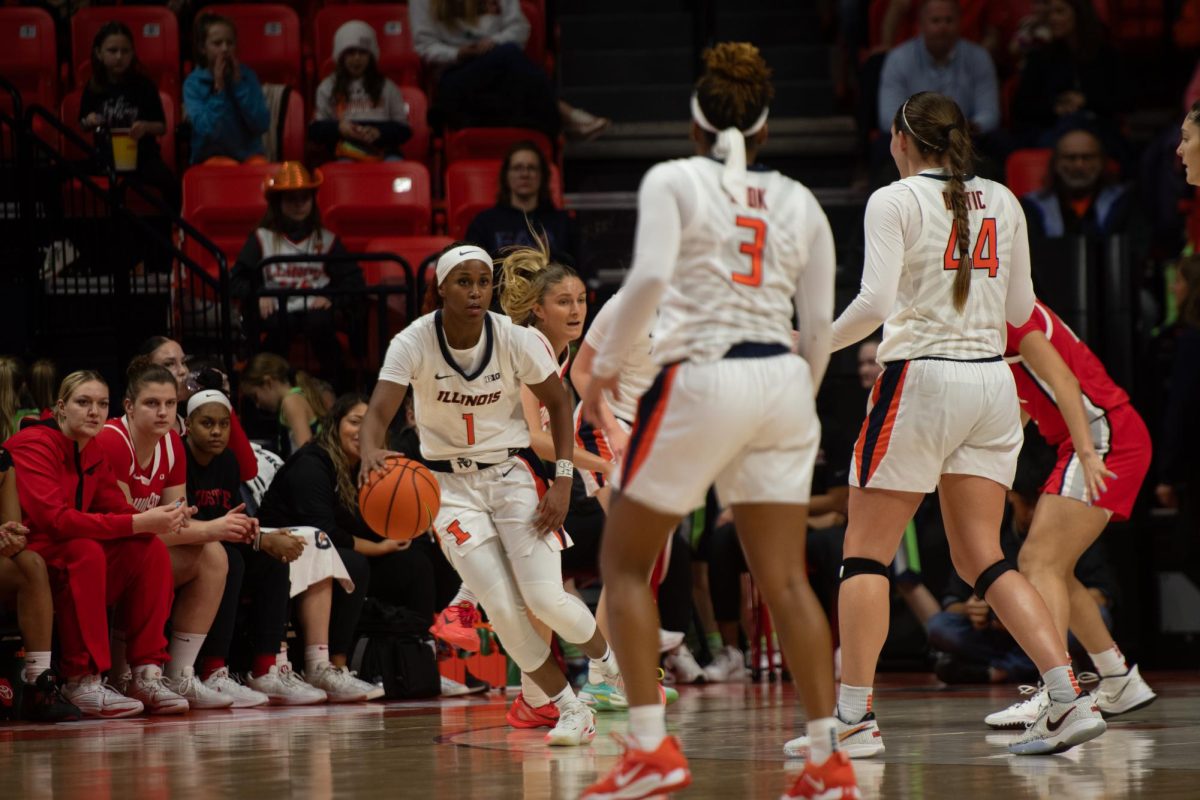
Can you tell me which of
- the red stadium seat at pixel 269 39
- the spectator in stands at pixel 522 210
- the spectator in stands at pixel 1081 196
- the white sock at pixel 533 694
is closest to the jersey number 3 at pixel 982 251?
the white sock at pixel 533 694

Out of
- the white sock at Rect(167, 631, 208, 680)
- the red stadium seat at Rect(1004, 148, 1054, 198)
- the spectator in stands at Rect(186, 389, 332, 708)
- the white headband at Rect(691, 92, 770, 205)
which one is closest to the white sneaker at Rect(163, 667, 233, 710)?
the white sock at Rect(167, 631, 208, 680)

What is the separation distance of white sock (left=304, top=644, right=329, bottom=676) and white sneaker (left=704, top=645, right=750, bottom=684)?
7.15 ft

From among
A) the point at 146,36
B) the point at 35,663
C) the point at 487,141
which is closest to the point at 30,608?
the point at 35,663

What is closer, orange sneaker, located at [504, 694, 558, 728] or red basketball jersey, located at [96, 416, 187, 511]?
orange sneaker, located at [504, 694, 558, 728]

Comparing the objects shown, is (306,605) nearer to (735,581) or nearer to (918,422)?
(735,581)

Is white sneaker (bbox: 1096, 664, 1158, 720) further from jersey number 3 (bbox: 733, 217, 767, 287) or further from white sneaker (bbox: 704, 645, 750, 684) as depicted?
white sneaker (bbox: 704, 645, 750, 684)

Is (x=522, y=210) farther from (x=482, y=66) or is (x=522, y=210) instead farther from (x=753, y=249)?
(x=753, y=249)

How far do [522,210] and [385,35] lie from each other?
2874mm

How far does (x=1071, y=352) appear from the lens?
6.36 metres

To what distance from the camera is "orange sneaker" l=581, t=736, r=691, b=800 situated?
3.79 metres

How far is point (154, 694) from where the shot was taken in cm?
738

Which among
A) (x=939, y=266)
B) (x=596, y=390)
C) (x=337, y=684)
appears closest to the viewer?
(x=596, y=390)

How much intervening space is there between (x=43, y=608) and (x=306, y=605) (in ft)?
4.88

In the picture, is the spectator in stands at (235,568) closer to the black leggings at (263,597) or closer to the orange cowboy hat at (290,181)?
the black leggings at (263,597)
